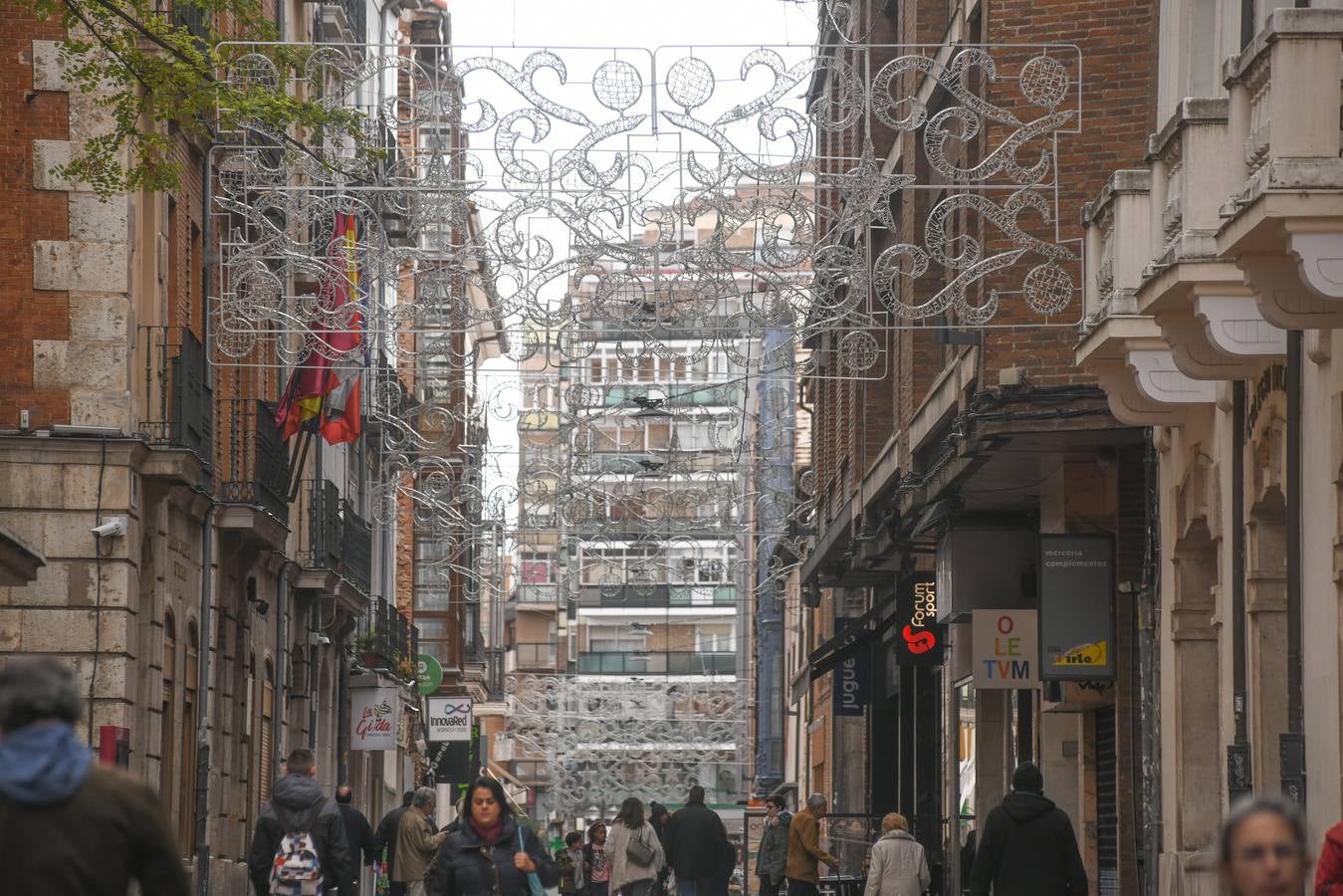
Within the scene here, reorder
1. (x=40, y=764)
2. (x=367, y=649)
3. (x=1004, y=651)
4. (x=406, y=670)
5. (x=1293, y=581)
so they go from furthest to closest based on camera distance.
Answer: (x=406, y=670), (x=367, y=649), (x=1004, y=651), (x=1293, y=581), (x=40, y=764)

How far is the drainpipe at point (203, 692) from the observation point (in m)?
26.0

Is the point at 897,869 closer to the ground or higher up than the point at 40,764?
closer to the ground

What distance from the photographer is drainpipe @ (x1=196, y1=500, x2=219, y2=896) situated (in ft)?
85.2

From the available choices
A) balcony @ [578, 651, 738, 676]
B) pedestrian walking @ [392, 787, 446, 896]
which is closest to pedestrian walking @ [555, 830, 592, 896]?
pedestrian walking @ [392, 787, 446, 896]

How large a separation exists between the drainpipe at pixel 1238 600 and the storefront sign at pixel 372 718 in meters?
24.6

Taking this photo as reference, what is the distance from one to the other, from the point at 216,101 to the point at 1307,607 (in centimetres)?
769

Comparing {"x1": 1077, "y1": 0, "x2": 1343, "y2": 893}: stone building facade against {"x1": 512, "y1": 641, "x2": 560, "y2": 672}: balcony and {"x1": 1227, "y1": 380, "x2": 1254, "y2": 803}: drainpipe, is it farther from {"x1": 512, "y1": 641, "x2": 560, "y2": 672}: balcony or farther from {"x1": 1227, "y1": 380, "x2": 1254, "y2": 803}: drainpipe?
{"x1": 512, "y1": 641, "x2": 560, "y2": 672}: balcony

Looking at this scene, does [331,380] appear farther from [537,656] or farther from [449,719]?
[537,656]

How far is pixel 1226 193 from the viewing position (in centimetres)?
1450

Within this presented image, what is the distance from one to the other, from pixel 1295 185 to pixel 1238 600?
4861 mm

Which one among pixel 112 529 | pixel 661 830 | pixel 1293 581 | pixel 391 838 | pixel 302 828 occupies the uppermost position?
pixel 112 529

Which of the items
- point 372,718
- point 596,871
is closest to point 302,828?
point 596,871

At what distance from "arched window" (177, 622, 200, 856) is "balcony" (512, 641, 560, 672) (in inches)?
3782

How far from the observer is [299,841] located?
15492 mm
